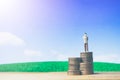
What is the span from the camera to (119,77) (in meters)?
16.2

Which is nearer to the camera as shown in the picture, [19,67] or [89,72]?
[89,72]

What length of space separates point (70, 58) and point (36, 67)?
25.4ft

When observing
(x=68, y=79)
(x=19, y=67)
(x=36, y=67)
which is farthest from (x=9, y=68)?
(x=68, y=79)

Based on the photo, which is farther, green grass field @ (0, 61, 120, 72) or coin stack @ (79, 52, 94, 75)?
green grass field @ (0, 61, 120, 72)

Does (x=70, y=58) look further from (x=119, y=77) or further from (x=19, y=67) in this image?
(x=19, y=67)

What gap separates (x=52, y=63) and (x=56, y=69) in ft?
2.46

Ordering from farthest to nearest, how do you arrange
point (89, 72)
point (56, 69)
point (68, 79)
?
point (56, 69)
point (89, 72)
point (68, 79)

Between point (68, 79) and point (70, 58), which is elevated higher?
point (70, 58)

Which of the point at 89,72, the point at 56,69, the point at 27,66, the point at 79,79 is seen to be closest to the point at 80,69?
the point at 89,72

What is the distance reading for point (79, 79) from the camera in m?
16.1

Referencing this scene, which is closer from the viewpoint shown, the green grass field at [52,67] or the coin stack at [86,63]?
the coin stack at [86,63]

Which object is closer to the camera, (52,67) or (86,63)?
(86,63)

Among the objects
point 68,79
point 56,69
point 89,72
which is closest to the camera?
point 68,79

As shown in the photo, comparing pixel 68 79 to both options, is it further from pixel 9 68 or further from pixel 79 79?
pixel 9 68
